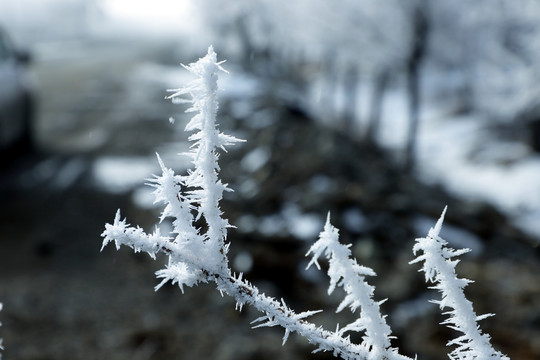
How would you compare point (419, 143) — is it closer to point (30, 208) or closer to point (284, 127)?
point (284, 127)

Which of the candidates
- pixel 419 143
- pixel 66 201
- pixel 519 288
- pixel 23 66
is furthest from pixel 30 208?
pixel 419 143

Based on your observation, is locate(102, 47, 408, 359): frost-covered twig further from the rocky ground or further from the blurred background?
the rocky ground

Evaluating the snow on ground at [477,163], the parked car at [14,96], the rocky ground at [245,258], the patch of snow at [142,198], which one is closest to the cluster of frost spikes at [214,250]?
the rocky ground at [245,258]

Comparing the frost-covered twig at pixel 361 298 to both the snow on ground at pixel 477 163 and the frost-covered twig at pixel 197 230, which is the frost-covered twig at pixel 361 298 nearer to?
the frost-covered twig at pixel 197 230

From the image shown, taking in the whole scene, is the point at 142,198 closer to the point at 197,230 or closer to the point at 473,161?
the point at 197,230

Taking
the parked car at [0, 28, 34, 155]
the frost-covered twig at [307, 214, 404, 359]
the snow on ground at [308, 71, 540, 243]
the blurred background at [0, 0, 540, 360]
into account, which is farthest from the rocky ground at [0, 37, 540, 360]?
the frost-covered twig at [307, 214, 404, 359]

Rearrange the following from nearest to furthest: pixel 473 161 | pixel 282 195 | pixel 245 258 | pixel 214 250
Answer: pixel 214 250
pixel 245 258
pixel 282 195
pixel 473 161

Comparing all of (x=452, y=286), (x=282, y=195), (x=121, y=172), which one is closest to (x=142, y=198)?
(x=121, y=172)
